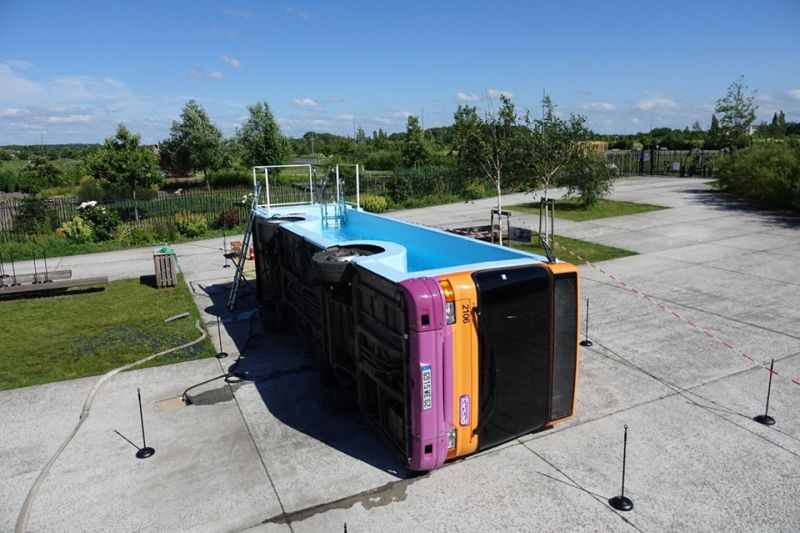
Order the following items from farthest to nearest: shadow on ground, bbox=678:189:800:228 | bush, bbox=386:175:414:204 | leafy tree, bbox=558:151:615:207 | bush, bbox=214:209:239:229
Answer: bush, bbox=386:175:414:204
bush, bbox=214:209:239:229
leafy tree, bbox=558:151:615:207
shadow on ground, bbox=678:189:800:228

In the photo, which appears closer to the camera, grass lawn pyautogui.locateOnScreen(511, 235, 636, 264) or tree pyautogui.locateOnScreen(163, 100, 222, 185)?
grass lawn pyautogui.locateOnScreen(511, 235, 636, 264)

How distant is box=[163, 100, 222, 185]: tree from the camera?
46.2 meters

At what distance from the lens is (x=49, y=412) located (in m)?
7.84

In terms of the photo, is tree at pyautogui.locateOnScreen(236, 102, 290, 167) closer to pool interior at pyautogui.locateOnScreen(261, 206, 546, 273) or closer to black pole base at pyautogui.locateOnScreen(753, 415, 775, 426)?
pool interior at pyautogui.locateOnScreen(261, 206, 546, 273)

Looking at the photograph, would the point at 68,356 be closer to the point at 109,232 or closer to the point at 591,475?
the point at 591,475

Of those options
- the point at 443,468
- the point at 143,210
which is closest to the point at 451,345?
the point at 443,468

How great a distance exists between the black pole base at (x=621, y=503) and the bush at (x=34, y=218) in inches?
906

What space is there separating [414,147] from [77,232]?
29735 millimetres

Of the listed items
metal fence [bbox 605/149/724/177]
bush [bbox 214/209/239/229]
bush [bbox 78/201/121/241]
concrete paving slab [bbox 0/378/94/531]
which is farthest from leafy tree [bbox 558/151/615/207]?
concrete paving slab [bbox 0/378/94/531]

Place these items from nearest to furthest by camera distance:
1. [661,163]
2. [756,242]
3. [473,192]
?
[756,242], [473,192], [661,163]

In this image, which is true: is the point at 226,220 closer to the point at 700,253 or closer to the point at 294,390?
the point at 294,390

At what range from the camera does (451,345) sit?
5520mm

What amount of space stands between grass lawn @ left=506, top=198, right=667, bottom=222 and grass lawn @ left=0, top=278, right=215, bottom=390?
1609 cm

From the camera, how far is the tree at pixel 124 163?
93.4 ft
